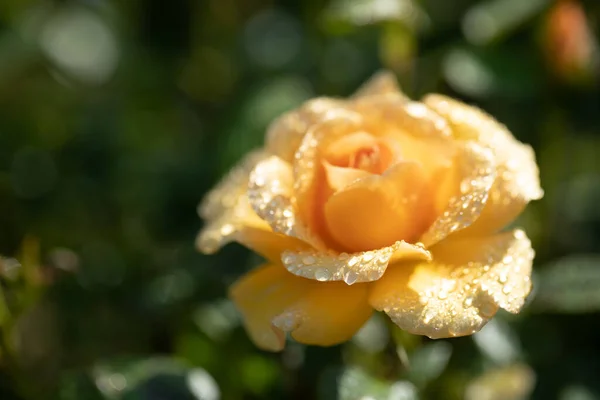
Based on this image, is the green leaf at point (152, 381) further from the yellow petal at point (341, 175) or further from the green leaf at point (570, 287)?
the green leaf at point (570, 287)

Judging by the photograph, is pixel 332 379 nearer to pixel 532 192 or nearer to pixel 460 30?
pixel 532 192

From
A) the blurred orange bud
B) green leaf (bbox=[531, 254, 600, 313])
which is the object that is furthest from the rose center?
the blurred orange bud

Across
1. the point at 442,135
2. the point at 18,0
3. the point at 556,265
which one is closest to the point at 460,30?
the point at 556,265

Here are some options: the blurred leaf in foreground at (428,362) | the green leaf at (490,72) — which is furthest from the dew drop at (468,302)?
the green leaf at (490,72)

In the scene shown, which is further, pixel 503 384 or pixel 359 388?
pixel 503 384

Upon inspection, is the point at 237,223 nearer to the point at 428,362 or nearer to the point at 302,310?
the point at 302,310

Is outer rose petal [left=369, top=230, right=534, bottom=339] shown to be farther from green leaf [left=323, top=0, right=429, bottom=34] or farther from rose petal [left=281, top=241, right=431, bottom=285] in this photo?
green leaf [left=323, top=0, right=429, bottom=34]

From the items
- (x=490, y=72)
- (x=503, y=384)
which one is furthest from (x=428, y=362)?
(x=490, y=72)
